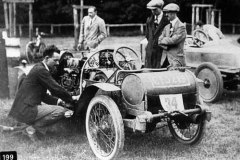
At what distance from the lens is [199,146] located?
4.50 m

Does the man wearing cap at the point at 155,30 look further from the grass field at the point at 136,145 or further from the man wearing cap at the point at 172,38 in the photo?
the grass field at the point at 136,145

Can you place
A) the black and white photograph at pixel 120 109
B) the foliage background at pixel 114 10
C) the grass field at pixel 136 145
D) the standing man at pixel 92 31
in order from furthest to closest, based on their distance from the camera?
the foliage background at pixel 114 10 < the standing man at pixel 92 31 < the grass field at pixel 136 145 < the black and white photograph at pixel 120 109

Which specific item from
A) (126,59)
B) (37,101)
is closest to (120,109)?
(126,59)

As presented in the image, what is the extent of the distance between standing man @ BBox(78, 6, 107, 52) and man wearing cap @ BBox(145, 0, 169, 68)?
2527mm

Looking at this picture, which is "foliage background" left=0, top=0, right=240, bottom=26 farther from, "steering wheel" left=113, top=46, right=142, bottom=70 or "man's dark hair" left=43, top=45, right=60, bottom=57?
"man's dark hair" left=43, top=45, right=60, bottom=57

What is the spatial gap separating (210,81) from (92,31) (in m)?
2.66

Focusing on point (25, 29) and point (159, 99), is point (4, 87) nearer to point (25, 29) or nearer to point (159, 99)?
point (159, 99)

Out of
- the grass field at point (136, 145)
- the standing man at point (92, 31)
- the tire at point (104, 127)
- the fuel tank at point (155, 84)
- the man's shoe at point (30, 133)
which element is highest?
the standing man at point (92, 31)

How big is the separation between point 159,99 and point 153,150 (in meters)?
0.67

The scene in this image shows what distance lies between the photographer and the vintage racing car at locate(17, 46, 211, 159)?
12.6ft

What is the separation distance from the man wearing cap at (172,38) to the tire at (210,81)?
1.59 meters

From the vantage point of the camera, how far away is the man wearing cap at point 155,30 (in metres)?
5.13

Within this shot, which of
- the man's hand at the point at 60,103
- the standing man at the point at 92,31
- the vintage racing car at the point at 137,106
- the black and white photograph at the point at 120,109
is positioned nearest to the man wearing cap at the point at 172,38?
the black and white photograph at the point at 120,109

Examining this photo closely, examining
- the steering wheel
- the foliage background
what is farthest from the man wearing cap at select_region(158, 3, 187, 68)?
the foliage background
